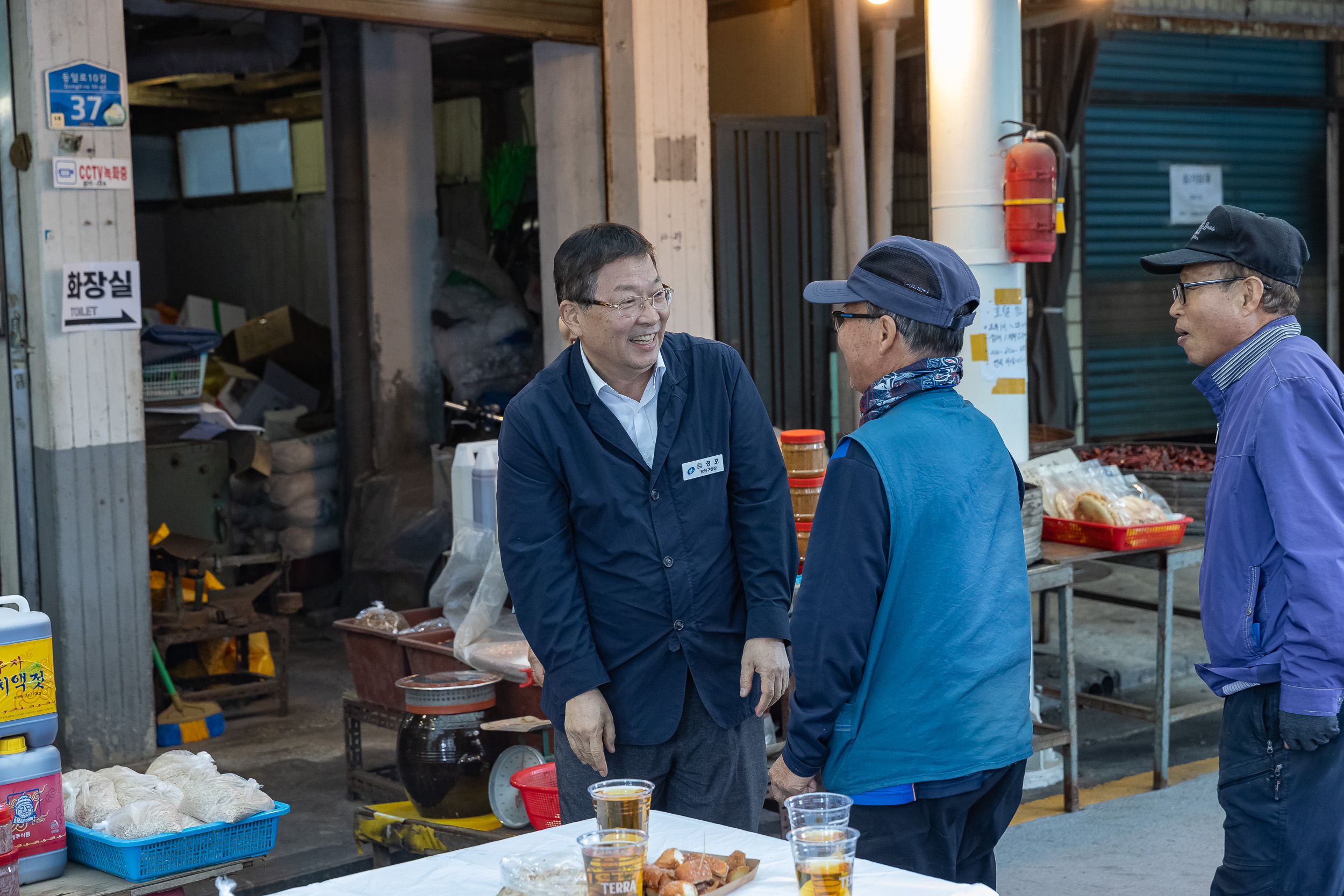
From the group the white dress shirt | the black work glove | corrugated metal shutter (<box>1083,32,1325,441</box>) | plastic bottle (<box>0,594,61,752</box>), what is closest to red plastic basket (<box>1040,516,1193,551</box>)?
the black work glove

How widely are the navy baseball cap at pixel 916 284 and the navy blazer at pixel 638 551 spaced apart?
620mm

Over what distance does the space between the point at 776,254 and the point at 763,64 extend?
161 cm

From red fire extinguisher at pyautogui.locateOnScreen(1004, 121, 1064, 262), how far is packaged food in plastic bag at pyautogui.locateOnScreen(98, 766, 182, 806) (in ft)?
11.4

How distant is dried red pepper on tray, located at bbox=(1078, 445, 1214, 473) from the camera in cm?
645

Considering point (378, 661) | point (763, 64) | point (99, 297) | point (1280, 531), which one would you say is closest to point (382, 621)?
point (378, 661)

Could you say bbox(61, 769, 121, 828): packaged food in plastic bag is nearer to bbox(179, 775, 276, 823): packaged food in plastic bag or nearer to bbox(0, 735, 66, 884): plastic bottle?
bbox(0, 735, 66, 884): plastic bottle

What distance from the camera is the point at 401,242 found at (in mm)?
9055

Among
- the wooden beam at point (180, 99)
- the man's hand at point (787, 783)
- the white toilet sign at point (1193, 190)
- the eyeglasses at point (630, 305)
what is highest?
the wooden beam at point (180, 99)

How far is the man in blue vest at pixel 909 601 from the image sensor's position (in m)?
2.47

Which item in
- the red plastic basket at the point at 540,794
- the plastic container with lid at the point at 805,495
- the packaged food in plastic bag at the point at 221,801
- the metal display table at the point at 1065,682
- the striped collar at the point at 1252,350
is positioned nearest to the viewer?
the striped collar at the point at 1252,350

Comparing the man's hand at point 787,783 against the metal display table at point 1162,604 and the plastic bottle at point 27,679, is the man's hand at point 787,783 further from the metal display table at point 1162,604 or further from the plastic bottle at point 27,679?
the metal display table at point 1162,604

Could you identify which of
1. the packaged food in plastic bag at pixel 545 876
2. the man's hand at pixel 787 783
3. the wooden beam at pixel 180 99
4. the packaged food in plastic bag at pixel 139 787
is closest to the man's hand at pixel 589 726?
the man's hand at pixel 787 783

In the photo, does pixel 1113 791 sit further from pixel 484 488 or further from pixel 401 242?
pixel 401 242

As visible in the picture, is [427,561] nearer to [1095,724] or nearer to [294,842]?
[294,842]
